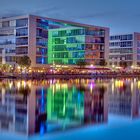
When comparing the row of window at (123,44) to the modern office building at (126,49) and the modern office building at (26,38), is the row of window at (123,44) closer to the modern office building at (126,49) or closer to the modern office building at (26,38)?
the modern office building at (126,49)

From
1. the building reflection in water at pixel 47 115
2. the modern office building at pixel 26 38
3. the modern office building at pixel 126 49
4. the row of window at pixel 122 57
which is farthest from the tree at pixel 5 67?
the building reflection in water at pixel 47 115

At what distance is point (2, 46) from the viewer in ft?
410

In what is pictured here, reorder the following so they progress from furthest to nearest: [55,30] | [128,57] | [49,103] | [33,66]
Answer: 1. [128,57]
2. [55,30]
3. [33,66]
4. [49,103]

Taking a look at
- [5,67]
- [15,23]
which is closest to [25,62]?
[5,67]

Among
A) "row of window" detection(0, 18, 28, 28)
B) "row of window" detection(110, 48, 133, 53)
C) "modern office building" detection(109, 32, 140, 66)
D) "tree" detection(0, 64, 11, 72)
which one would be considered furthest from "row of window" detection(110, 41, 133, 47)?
"tree" detection(0, 64, 11, 72)

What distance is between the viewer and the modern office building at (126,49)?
16938 centimetres

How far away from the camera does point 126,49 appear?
6747 inches

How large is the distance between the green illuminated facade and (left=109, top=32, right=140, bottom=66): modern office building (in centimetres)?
3176

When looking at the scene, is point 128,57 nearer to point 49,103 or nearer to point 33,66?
point 33,66

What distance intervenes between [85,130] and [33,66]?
91614 millimetres

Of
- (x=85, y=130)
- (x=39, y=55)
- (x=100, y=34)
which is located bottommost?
(x=85, y=130)

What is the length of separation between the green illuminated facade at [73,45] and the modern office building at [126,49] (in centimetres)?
3176

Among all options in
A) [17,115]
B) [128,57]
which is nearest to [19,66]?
[128,57]

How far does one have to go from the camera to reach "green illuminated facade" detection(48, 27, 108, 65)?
454ft
